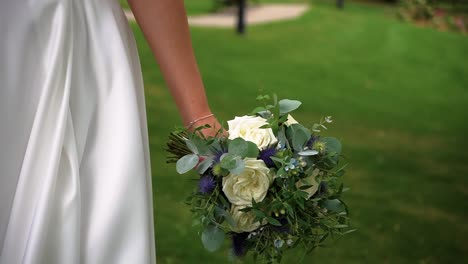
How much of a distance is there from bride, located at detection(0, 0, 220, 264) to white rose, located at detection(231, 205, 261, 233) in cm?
23

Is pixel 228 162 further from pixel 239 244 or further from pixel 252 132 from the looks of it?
pixel 239 244

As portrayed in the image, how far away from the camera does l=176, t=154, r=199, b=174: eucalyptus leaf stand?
1918mm

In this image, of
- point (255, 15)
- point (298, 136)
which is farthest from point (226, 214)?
point (255, 15)

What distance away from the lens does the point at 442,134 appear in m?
9.97

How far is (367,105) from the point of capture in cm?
1131

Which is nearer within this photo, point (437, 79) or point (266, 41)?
point (437, 79)

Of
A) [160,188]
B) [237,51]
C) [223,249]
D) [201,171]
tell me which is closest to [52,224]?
[201,171]

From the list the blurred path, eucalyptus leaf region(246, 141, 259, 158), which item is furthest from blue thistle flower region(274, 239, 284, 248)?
the blurred path

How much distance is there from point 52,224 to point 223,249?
3.52 meters

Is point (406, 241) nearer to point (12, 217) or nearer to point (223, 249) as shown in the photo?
point (223, 249)

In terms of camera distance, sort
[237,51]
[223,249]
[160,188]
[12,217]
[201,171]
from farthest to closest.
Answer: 1. [237,51]
2. [160,188]
3. [223,249]
4. [201,171]
5. [12,217]

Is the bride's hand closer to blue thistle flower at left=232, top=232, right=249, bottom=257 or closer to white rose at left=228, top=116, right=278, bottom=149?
white rose at left=228, top=116, right=278, bottom=149

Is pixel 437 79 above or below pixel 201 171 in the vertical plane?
below

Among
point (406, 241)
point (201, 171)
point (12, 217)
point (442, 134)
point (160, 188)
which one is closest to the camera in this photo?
point (12, 217)
